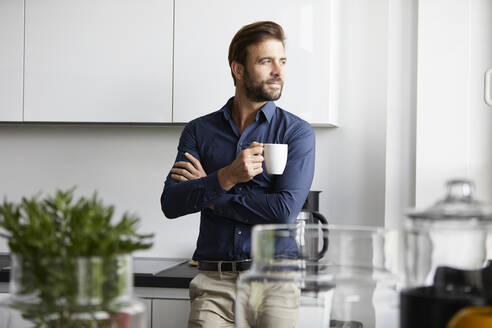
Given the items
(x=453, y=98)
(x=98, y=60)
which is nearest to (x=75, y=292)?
(x=453, y=98)

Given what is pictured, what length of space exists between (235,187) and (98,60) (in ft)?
3.82

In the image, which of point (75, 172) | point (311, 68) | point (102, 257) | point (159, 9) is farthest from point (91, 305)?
point (75, 172)

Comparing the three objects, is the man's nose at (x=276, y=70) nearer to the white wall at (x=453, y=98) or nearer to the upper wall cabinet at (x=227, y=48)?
the upper wall cabinet at (x=227, y=48)

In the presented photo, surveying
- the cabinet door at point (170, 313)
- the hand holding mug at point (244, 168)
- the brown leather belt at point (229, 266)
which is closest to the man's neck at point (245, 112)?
the hand holding mug at point (244, 168)

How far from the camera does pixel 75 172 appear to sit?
3398 mm

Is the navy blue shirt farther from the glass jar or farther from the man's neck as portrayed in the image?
the glass jar

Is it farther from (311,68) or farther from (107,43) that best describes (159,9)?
(311,68)

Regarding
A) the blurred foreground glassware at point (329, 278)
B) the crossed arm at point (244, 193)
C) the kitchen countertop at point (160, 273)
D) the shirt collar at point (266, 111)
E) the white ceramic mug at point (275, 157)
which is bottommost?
the kitchen countertop at point (160, 273)

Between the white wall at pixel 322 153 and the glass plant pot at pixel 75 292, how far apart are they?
6.95ft

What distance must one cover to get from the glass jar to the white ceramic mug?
1.17m

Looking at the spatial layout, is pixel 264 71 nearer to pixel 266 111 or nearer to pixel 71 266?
pixel 266 111

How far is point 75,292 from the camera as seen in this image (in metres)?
0.77

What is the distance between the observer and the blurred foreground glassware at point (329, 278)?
0.93 metres

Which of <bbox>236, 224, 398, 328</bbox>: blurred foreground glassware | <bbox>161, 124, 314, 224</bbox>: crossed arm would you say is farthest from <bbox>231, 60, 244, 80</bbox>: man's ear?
<bbox>236, 224, 398, 328</bbox>: blurred foreground glassware
